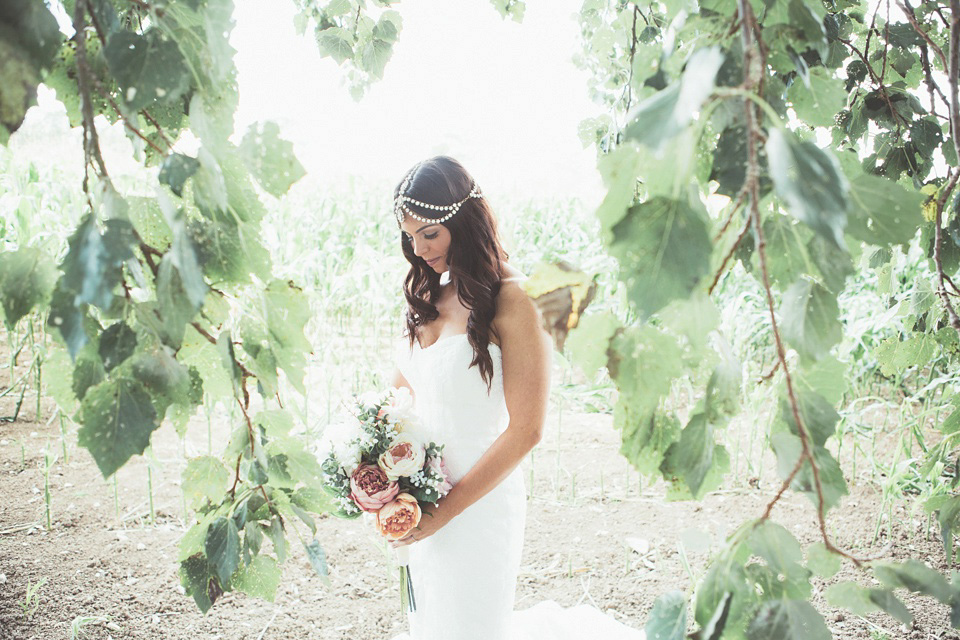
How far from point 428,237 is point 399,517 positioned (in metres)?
0.73

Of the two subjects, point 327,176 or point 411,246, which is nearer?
point 411,246

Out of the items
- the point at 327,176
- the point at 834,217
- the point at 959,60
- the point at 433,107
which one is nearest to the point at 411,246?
the point at 959,60

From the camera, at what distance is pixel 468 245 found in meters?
1.82

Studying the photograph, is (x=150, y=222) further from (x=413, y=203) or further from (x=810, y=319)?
(x=413, y=203)

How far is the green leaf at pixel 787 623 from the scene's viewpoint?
418mm

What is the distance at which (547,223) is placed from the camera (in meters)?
6.17

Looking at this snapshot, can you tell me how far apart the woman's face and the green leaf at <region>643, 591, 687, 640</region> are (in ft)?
4.52

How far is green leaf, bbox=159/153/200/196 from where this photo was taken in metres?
0.48

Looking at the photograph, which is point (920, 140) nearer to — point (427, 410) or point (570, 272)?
point (570, 272)

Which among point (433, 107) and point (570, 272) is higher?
point (433, 107)

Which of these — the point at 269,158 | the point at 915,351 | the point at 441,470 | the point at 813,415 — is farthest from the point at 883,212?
the point at 441,470

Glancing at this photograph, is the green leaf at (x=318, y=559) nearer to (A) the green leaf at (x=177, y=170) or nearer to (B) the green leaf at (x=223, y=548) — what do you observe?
(B) the green leaf at (x=223, y=548)

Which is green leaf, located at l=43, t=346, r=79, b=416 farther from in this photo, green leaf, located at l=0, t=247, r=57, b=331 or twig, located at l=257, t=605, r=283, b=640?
twig, located at l=257, t=605, r=283, b=640

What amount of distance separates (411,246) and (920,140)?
4.37 ft
